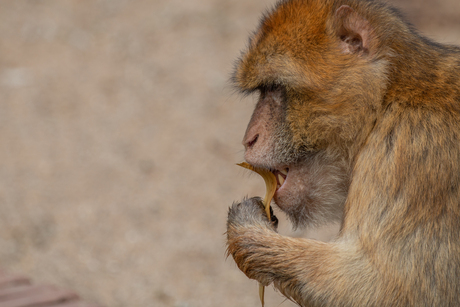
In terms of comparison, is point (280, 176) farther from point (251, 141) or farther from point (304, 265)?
point (304, 265)

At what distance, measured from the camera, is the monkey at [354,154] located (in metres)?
1.95

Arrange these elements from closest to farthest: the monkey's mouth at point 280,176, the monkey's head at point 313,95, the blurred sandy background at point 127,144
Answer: the monkey's head at point 313,95 → the monkey's mouth at point 280,176 → the blurred sandy background at point 127,144

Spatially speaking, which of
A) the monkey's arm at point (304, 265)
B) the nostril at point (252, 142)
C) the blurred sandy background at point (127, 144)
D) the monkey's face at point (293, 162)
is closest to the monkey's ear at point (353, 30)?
the monkey's face at point (293, 162)

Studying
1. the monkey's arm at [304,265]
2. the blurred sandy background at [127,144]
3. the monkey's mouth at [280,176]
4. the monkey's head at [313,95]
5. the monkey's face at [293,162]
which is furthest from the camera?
the blurred sandy background at [127,144]

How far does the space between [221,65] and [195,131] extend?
3.80 ft

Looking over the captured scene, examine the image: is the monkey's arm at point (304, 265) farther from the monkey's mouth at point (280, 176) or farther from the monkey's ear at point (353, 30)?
the monkey's ear at point (353, 30)

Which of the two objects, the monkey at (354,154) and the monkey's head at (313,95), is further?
the monkey's head at (313,95)

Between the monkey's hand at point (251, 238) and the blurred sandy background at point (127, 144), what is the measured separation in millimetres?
2095

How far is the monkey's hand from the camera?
2174 mm

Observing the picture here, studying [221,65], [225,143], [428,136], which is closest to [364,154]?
[428,136]

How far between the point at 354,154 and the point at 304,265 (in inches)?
18.0

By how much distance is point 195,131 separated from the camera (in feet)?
19.6

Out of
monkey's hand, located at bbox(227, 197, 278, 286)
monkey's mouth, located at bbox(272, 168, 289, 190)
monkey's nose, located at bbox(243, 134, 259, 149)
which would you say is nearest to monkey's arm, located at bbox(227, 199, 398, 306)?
monkey's hand, located at bbox(227, 197, 278, 286)

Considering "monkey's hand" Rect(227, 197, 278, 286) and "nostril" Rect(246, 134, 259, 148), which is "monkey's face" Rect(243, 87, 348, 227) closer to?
"nostril" Rect(246, 134, 259, 148)
